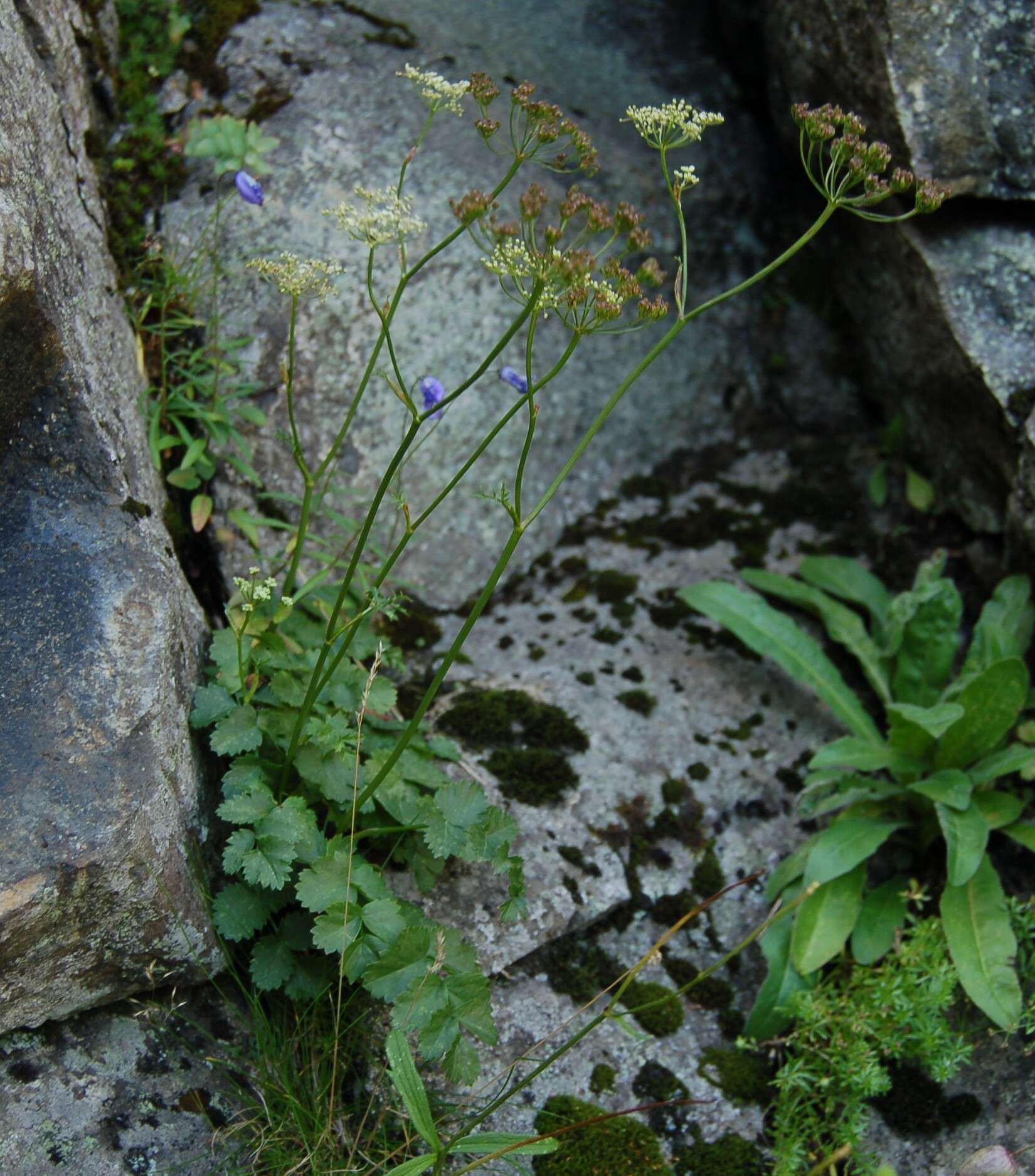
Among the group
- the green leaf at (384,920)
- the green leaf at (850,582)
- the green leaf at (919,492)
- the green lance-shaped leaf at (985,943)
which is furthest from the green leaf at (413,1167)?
the green leaf at (919,492)

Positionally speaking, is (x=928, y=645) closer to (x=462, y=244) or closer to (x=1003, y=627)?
(x=1003, y=627)

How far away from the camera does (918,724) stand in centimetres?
298

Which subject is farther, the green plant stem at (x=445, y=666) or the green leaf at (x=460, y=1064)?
the green leaf at (x=460, y=1064)

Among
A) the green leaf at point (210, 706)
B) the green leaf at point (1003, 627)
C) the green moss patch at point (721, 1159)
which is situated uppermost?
the green leaf at point (1003, 627)

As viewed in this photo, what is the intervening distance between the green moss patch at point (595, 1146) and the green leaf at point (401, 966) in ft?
1.55

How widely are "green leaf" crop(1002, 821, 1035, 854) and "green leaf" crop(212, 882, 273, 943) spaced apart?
6.50ft

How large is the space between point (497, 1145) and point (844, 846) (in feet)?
4.10

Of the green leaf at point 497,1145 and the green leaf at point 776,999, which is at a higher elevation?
the green leaf at point 776,999

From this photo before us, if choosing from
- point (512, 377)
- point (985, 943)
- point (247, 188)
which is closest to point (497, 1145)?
point (985, 943)

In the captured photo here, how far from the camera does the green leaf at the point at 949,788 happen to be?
2.84 metres

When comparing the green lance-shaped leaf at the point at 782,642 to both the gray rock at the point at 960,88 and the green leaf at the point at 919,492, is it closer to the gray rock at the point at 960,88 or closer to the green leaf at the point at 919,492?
the green leaf at the point at 919,492

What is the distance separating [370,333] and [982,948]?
2.61 meters

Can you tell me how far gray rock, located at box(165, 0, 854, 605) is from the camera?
11.6ft

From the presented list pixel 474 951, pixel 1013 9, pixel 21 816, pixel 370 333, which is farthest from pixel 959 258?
pixel 21 816
